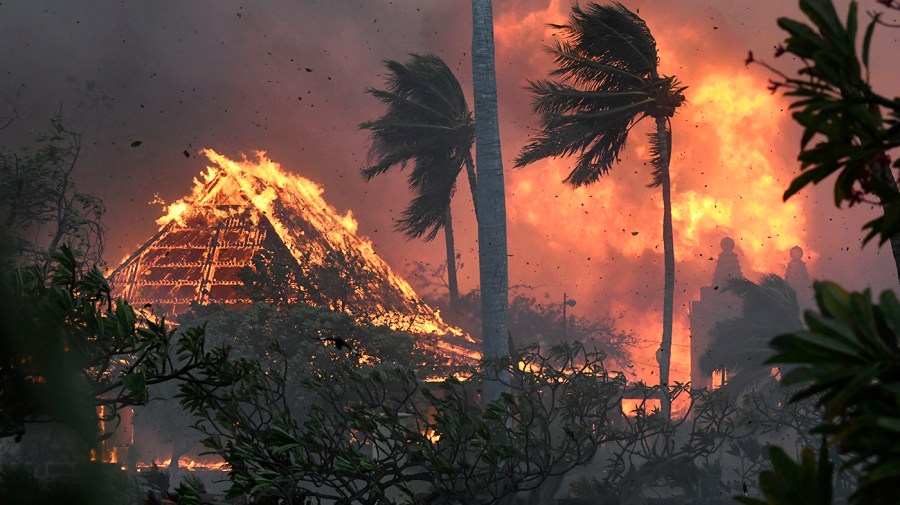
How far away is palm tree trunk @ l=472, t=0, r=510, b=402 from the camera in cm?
2064

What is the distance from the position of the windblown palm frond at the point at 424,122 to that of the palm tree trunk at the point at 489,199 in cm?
1344

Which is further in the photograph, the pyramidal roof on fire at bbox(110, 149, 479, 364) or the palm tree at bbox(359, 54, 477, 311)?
the pyramidal roof on fire at bbox(110, 149, 479, 364)

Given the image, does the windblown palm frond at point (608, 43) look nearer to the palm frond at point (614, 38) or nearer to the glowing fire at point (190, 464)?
the palm frond at point (614, 38)

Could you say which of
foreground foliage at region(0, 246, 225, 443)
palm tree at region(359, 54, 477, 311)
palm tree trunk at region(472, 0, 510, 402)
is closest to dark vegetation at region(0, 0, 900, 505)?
foreground foliage at region(0, 246, 225, 443)

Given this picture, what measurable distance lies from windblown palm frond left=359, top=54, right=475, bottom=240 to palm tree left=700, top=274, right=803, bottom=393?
39.3 feet

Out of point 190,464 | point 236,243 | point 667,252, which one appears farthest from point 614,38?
point 190,464

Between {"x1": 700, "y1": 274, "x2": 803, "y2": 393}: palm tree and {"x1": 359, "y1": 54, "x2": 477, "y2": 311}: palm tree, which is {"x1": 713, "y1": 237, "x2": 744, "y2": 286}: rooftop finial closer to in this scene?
{"x1": 700, "y1": 274, "x2": 803, "y2": 393}: palm tree

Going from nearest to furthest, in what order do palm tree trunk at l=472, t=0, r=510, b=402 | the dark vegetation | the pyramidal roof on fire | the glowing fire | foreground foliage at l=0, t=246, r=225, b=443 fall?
the dark vegetation, foreground foliage at l=0, t=246, r=225, b=443, palm tree trunk at l=472, t=0, r=510, b=402, the pyramidal roof on fire, the glowing fire

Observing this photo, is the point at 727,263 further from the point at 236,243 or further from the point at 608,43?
the point at 608,43

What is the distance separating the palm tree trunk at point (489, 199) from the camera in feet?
67.7

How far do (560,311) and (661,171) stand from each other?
40067 mm

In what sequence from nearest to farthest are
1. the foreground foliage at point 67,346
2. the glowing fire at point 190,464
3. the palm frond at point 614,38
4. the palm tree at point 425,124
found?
the foreground foliage at point 67,346 < the palm frond at point 614,38 < the palm tree at point 425,124 < the glowing fire at point 190,464

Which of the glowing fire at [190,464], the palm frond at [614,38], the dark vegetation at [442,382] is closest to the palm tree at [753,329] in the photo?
the dark vegetation at [442,382]

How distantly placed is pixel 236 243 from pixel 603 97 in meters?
24.5
